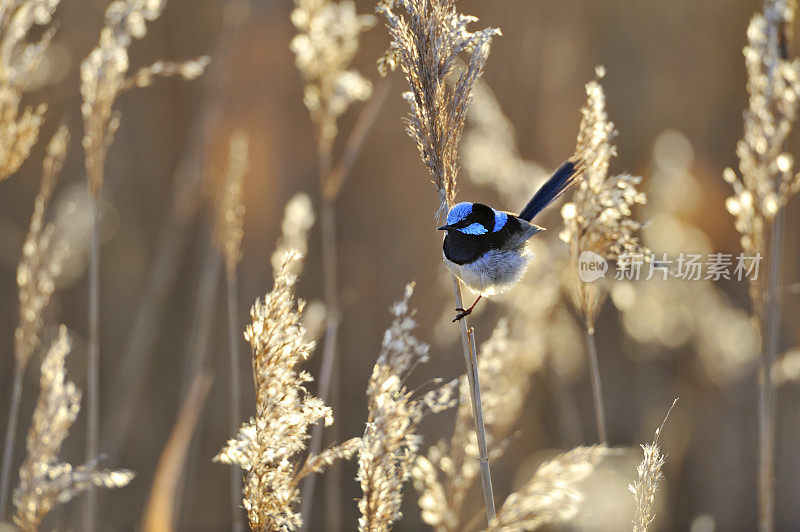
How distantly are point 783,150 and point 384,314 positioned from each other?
1881mm

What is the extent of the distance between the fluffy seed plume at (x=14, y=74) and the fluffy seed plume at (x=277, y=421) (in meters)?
0.73

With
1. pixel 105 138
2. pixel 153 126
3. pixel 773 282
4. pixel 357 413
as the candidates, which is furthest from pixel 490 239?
pixel 153 126

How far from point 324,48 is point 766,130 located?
1.04 metres

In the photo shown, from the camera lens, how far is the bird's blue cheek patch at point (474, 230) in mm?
1447

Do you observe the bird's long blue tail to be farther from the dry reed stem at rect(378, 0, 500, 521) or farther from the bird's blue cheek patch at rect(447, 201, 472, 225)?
the dry reed stem at rect(378, 0, 500, 521)

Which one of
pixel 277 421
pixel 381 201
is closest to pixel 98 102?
pixel 277 421

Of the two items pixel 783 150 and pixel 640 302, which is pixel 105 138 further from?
pixel 640 302

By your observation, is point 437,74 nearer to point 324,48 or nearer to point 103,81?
point 324,48

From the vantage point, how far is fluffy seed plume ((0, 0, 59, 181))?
1408mm

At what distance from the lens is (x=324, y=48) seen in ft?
5.66

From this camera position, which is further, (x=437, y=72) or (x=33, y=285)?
(x=33, y=285)

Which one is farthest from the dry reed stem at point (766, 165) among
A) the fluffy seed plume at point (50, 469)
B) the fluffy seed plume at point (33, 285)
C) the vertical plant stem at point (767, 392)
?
the fluffy seed plume at point (33, 285)

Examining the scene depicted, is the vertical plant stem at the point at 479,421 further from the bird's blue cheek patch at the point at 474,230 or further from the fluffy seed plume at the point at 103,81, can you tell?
the fluffy seed plume at the point at 103,81

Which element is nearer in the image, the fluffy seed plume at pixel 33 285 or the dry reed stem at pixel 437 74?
the dry reed stem at pixel 437 74
